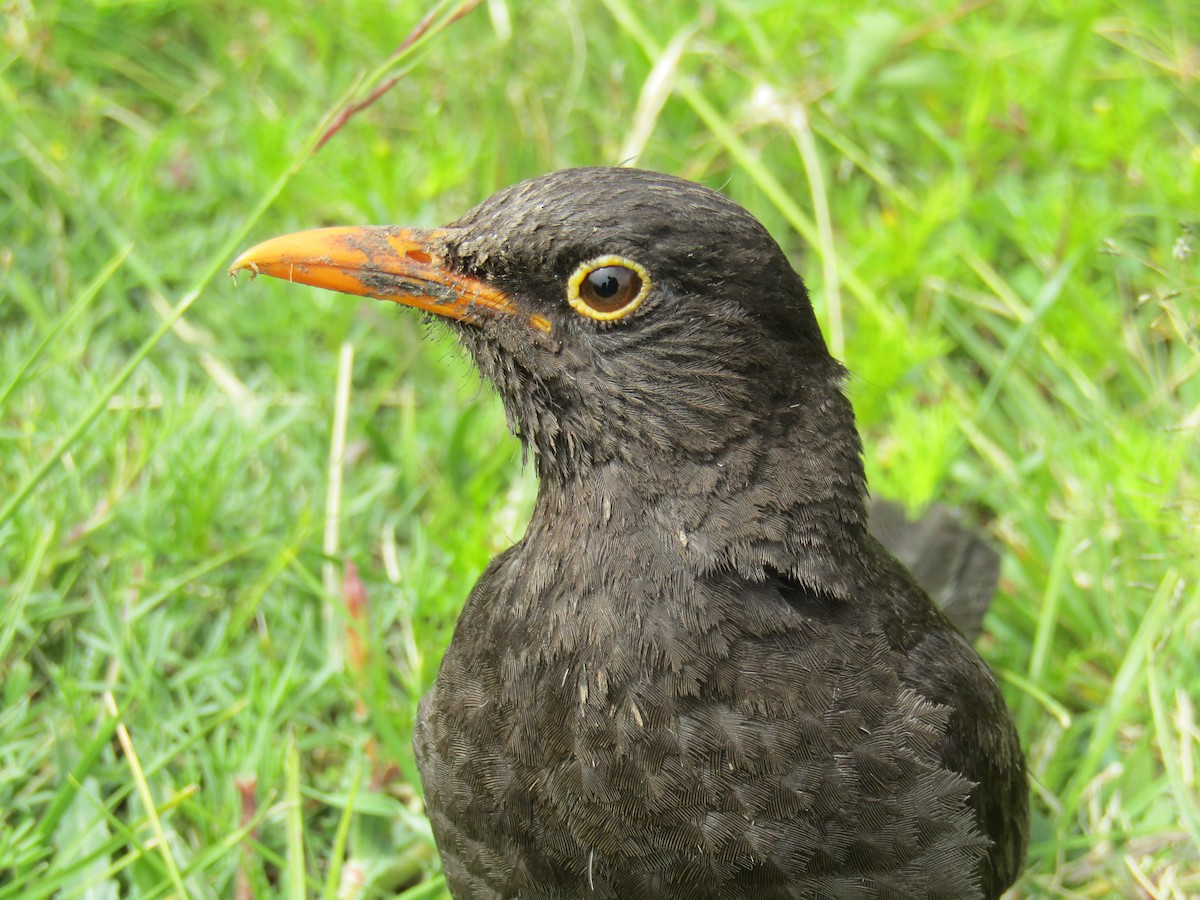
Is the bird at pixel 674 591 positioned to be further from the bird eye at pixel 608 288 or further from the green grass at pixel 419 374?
the green grass at pixel 419 374

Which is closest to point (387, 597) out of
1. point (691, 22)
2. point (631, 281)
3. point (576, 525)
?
point (576, 525)

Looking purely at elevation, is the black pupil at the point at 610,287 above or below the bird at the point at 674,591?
above

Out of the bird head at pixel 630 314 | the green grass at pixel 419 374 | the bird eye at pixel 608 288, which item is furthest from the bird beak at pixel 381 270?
the green grass at pixel 419 374

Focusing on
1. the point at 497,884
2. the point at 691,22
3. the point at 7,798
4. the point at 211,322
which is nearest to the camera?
the point at 497,884

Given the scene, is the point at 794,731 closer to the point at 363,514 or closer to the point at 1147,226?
the point at 363,514

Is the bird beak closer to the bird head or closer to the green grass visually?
the bird head

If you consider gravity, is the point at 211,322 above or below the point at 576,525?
above

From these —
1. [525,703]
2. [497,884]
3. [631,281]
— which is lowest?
[497,884]

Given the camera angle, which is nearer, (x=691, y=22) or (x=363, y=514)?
(x=363, y=514)
